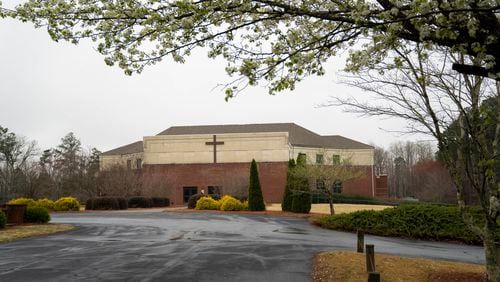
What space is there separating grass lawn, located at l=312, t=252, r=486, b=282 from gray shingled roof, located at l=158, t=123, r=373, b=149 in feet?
161

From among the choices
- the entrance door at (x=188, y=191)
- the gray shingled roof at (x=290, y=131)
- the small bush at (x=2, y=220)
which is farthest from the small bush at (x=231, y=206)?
the gray shingled roof at (x=290, y=131)

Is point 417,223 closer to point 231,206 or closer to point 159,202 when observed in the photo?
point 231,206

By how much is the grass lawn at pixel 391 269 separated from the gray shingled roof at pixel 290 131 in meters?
49.0

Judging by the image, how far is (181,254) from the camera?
11859 millimetres

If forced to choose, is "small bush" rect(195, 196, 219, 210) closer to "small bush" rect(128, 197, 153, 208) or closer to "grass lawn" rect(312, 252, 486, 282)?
"small bush" rect(128, 197, 153, 208)

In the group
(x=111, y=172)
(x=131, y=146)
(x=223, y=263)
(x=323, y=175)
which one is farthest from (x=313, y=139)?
(x=223, y=263)

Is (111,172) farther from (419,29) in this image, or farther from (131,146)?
(419,29)

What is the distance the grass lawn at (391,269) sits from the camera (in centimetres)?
951

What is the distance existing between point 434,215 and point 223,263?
11.2 meters

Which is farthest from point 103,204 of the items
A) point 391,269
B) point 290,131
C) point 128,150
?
point 290,131

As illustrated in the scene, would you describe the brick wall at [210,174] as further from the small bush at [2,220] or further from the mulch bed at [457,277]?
the mulch bed at [457,277]

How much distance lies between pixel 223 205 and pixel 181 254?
22.0 meters

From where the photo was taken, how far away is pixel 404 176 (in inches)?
3425

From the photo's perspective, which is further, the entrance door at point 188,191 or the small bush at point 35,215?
the entrance door at point 188,191
